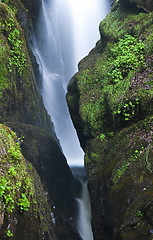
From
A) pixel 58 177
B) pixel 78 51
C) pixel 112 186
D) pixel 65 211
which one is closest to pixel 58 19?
pixel 78 51

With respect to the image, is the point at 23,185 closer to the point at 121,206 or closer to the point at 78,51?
the point at 121,206

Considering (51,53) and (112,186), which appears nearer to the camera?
(112,186)

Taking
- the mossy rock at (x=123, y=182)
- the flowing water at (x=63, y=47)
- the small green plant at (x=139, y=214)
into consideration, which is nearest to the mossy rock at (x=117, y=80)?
the mossy rock at (x=123, y=182)

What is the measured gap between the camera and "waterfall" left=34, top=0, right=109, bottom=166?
1680cm

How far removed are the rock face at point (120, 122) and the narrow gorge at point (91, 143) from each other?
2 centimetres

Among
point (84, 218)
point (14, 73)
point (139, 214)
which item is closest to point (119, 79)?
point (139, 214)

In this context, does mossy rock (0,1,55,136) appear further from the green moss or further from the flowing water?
the flowing water

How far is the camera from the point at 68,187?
9672 millimetres

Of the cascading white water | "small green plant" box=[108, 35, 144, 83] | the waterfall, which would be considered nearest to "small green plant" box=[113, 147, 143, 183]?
"small green plant" box=[108, 35, 144, 83]

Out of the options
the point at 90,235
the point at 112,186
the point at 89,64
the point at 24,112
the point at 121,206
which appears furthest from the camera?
the point at 24,112

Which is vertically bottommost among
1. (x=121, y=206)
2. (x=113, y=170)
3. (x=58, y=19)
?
(x=121, y=206)

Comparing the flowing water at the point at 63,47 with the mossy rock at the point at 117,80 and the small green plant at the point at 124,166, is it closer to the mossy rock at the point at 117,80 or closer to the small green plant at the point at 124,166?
the mossy rock at the point at 117,80

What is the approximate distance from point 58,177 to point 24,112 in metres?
2.98

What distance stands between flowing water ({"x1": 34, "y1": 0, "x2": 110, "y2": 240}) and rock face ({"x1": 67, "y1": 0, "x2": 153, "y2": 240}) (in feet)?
24.4
